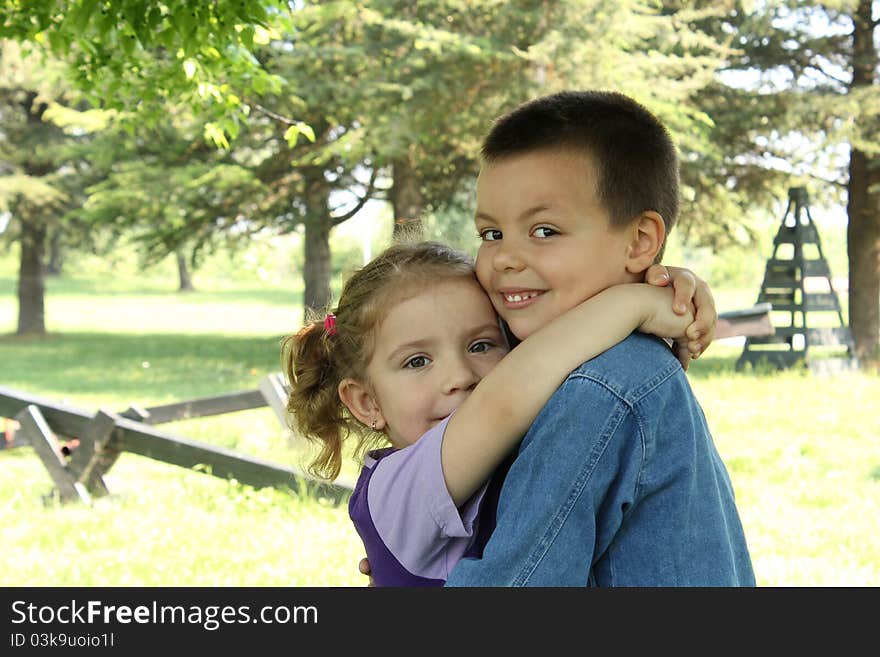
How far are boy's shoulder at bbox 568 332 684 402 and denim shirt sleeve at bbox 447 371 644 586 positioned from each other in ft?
0.05

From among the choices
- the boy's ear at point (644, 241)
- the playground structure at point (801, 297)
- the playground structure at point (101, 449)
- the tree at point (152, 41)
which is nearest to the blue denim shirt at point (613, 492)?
the boy's ear at point (644, 241)

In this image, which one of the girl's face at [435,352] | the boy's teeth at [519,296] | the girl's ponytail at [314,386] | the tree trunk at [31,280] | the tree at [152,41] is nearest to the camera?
the boy's teeth at [519,296]

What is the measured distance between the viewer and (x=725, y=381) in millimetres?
13781

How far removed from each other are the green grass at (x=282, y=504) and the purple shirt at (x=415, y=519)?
3.64ft

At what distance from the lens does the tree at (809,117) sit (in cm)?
1593

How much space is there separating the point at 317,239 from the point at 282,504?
1266 cm

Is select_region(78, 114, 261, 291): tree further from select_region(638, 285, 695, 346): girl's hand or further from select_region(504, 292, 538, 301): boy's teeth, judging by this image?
select_region(638, 285, 695, 346): girl's hand

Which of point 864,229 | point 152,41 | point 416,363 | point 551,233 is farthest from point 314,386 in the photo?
point 864,229

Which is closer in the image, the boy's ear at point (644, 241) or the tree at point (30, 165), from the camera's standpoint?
the boy's ear at point (644, 241)

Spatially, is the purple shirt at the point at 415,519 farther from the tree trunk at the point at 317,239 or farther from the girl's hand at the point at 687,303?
the tree trunk at the point at 317,239

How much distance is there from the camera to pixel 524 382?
1.53 metres

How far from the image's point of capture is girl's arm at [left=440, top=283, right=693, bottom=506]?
1.54 meters

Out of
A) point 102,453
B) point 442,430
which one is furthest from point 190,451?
point 442,430

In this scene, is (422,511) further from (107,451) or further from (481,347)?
(107,451)
